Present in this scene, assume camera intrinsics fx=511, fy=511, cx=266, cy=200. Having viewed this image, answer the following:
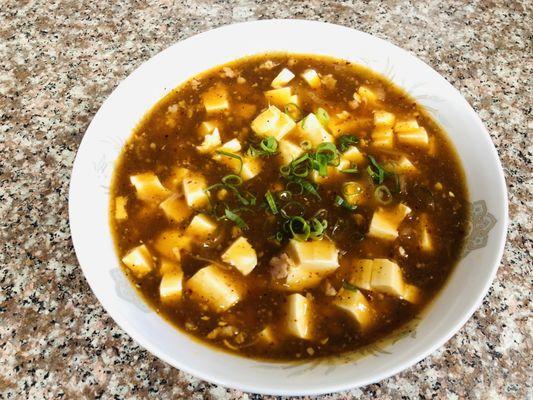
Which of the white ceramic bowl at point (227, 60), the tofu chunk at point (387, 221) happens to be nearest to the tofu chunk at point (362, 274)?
the tofu chunk at point (387, 221)

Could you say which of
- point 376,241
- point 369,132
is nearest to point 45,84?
point 369,132

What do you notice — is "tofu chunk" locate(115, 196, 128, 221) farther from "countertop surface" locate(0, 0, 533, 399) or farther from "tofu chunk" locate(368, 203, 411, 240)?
"tofu chunk" locate(368, 203, 411, 240)

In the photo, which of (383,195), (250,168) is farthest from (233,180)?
(383,195)

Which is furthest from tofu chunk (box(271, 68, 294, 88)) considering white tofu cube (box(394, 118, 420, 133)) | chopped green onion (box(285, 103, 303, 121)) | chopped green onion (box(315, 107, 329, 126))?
white tofu cube (box(394, 118, 420, 133))

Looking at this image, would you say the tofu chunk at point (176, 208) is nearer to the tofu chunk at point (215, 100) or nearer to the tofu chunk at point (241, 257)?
the tofu chunk at point (241, 257)

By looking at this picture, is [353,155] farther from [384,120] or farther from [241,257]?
[241,257]

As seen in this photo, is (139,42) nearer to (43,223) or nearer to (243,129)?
(243,129)
